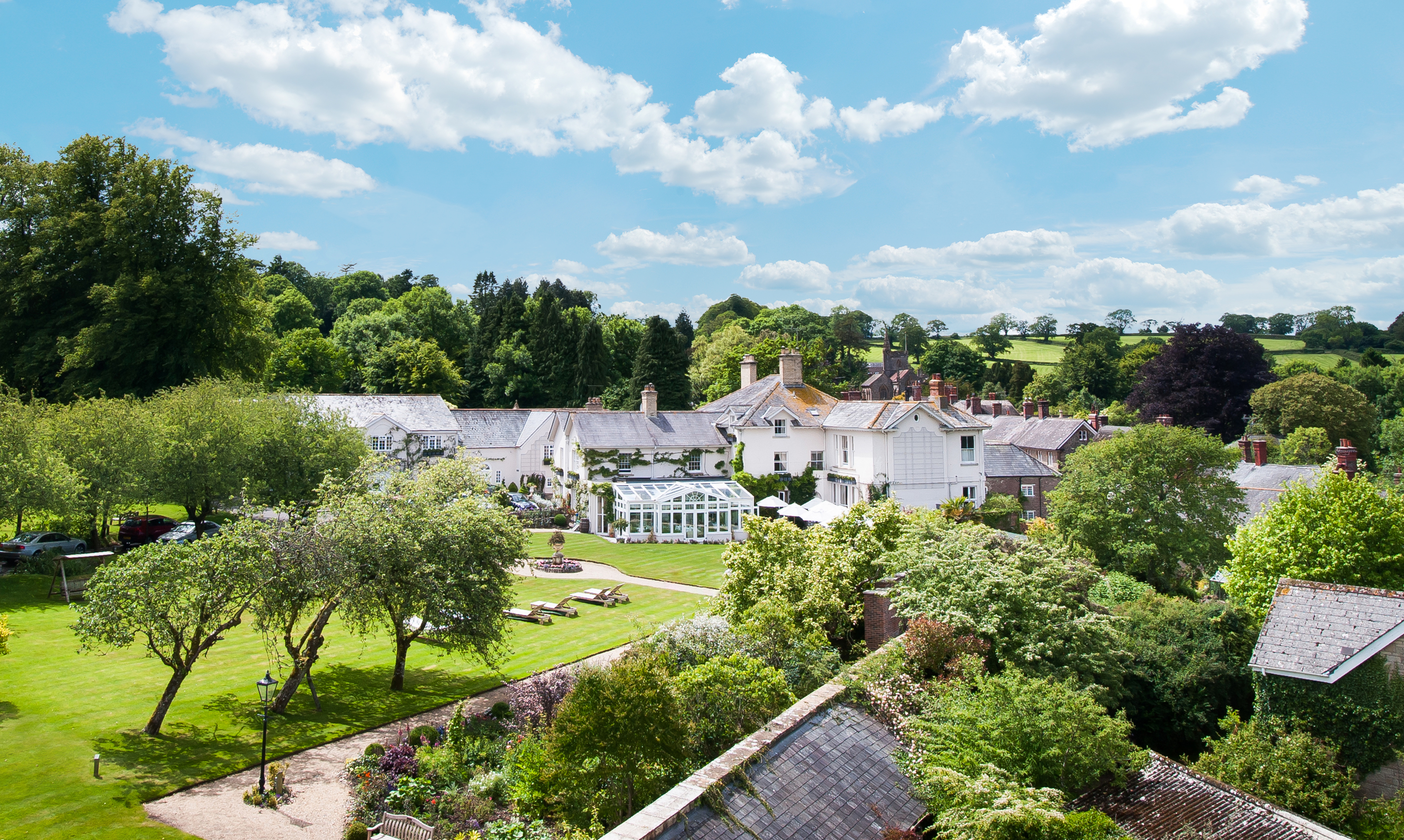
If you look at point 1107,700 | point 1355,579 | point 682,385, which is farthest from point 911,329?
point 1107,700

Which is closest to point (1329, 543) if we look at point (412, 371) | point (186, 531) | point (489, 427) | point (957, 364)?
point (186, 531)

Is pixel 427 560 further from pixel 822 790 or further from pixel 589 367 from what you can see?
pixel 589 367

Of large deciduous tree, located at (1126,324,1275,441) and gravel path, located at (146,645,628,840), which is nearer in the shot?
gravel path, located at (146,645,628,840)

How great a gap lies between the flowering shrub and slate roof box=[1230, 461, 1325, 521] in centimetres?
3344

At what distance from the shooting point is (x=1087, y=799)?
12.5 m

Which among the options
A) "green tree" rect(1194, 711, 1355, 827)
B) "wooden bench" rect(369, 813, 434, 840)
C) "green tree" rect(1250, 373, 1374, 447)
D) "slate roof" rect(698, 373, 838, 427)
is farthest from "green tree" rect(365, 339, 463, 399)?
"green tree" rect(1250, 373, 1374, 447)

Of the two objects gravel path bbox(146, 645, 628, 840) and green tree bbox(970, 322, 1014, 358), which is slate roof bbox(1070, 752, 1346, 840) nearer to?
gravel path bbox(146, 645, 628, 840)

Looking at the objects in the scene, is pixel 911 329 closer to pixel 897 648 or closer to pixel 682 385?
pixel 682 385

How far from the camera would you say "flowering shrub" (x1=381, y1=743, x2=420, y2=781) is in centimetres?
1498

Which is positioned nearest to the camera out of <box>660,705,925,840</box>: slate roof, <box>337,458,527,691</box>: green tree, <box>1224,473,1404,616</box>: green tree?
<box>660,705,925,840</box>: slate roof

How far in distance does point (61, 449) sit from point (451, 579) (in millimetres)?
19854

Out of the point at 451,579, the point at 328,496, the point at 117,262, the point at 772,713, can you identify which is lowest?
the point at 772,713

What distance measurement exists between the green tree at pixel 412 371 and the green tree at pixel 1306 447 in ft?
201

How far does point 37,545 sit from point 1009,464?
45.5 m
